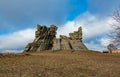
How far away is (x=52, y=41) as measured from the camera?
46.7 meters

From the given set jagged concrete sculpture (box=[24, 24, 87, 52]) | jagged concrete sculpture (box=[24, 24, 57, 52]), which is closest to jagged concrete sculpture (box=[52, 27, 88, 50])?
jagged concrete sculpture (box=[24, 24, 87, 52])

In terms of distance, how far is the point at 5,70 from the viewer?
14734 mm

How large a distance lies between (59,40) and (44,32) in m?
3.91

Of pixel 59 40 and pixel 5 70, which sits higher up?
pixel 59 40

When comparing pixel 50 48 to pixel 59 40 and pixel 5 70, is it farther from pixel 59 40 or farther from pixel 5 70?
pixel 5 70

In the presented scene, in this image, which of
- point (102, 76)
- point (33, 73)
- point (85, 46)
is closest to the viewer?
point (33, 73)

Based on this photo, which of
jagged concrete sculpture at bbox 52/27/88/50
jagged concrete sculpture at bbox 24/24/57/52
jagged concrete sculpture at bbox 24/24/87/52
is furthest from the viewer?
jagged concrete sculpture at bbox 24/24/57/52

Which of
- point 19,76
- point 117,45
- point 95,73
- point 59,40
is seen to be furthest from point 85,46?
point 19,76

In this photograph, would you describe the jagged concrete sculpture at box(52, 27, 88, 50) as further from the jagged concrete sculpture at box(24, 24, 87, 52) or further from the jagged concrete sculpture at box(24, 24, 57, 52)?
the jagged concrete sculpture at box(24, 24, 57, 52)

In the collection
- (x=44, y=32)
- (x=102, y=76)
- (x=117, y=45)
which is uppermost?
(x=44, y=32)

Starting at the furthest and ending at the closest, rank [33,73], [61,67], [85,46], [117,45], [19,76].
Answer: [85,46] → [117,45] → [61,67] → [33,73] → [19,76]

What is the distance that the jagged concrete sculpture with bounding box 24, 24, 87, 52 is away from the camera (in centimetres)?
4406

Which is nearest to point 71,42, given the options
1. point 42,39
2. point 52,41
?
point 52,41

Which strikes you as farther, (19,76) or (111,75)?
(111,75)
